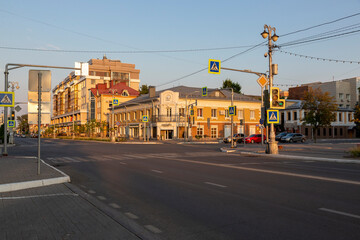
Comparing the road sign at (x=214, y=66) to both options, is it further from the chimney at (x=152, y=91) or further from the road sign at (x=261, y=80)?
the chimney at (x=152, y=91)

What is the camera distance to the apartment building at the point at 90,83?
102500 millimetres

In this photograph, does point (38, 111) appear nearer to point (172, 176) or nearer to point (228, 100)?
point (172, 176)

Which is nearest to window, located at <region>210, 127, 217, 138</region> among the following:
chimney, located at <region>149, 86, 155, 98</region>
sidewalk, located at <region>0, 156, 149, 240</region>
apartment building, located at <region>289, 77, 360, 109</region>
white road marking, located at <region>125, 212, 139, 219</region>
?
chimney, located at <region>149, 86, 155, 98</region>

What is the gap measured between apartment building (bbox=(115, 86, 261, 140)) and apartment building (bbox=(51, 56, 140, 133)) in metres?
33.2

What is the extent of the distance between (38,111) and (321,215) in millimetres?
9399

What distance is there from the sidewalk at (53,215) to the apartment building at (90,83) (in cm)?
8762

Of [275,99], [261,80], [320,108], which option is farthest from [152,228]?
[320,108]

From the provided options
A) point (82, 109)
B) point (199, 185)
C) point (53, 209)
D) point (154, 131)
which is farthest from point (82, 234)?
point (82, 109)

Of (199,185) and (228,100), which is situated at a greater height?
(228,100)

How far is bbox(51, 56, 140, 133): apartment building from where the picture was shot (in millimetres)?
102500

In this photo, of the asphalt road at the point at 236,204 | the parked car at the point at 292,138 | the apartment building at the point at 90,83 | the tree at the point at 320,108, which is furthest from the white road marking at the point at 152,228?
the apartment building at the point at 90,83

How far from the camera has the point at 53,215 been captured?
6.50 meters

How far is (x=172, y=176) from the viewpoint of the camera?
12.2 meters

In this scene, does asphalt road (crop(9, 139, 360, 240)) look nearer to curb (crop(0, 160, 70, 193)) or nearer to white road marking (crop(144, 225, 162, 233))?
white road marking (crop(144, 225, 162, 233))
